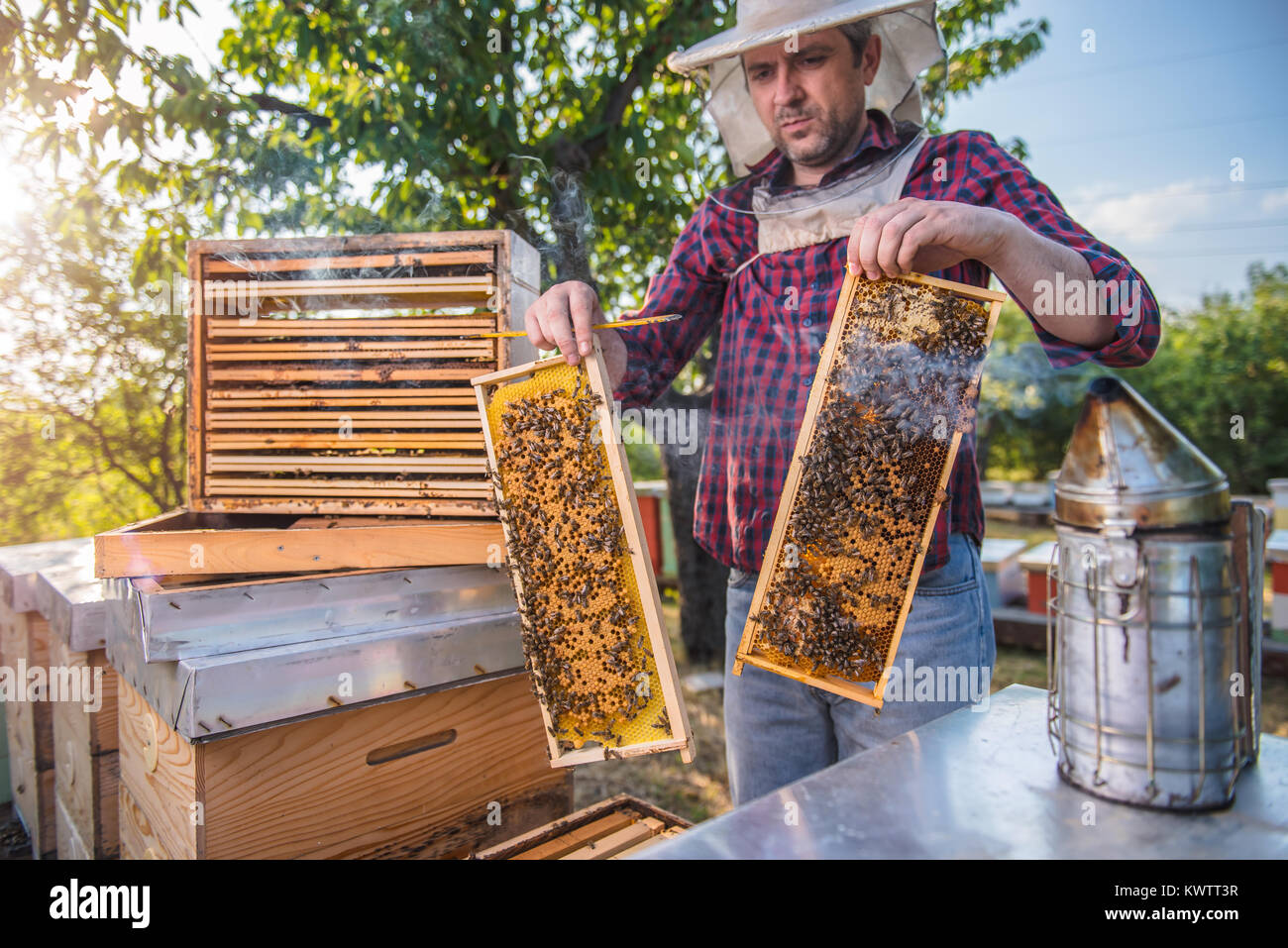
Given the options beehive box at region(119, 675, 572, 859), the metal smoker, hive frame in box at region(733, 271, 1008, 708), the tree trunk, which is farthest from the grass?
the metal smoker

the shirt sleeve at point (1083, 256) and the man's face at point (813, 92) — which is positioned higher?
the man's face at point (813, 92)

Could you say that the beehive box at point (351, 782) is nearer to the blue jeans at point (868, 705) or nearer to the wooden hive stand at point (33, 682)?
the blue jeans at point (868, 705)

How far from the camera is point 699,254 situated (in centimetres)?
247

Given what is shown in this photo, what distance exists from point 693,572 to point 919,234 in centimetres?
555

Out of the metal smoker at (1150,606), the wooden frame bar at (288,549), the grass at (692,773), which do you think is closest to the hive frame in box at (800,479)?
the metal smoker at (1150,606)

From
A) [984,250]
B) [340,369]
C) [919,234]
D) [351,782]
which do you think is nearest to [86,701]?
[351,782]

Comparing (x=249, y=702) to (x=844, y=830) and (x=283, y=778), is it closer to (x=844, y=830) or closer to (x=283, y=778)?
(x=283, y=778)

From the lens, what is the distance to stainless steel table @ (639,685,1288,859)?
1.25m

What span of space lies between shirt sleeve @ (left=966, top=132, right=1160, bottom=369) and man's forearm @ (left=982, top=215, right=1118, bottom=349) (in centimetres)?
1

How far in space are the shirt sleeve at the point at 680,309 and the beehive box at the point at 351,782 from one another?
1.11m

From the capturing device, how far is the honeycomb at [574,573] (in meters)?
1.95

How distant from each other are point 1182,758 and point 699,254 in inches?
71.7

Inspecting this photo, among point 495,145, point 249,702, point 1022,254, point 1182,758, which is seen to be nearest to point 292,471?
point 249,702

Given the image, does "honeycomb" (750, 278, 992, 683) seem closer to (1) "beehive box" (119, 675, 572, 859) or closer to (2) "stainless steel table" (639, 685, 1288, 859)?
(2) "stainless steel table" (639, 685, 1288, 859)
